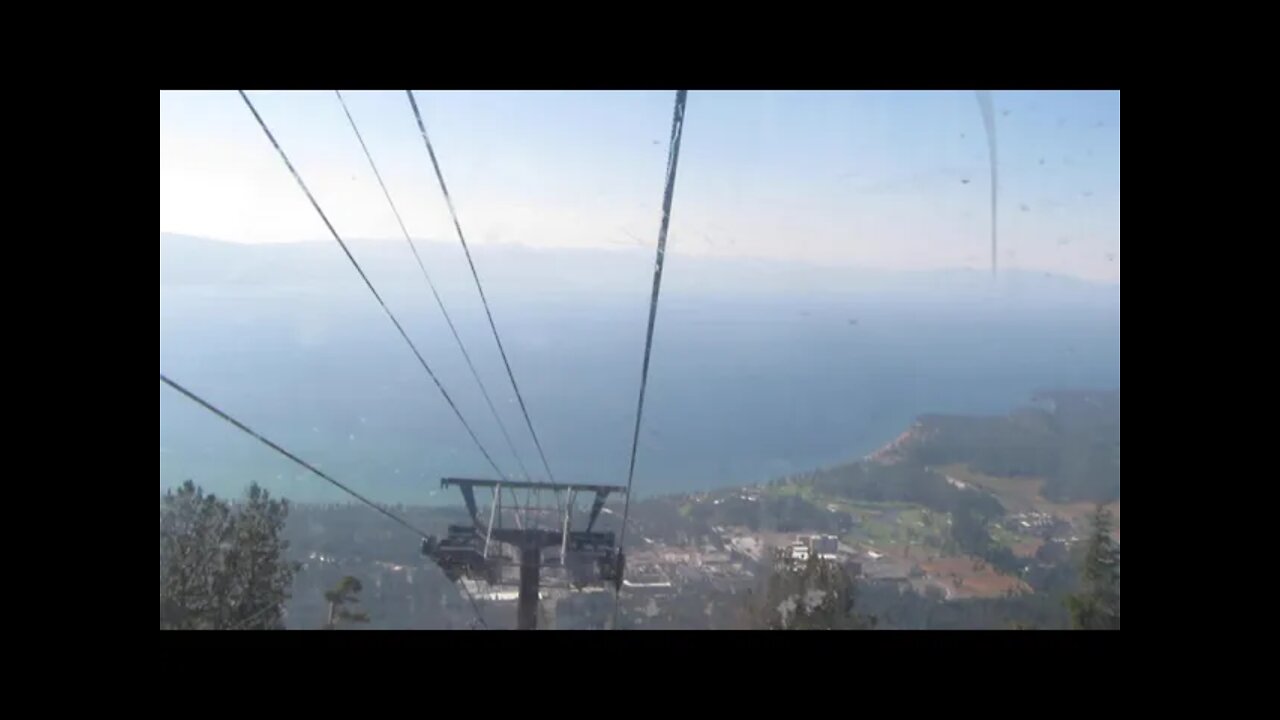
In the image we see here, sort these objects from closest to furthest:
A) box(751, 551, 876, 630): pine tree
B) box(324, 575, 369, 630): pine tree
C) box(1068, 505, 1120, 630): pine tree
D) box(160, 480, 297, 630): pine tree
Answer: box(1068, 505, 1120, 630): pine tree < box(160, 480, 297, 630): pine tree < box(324, 575, 369, 630): pine tree < box(751, 551, 876, 630): pine tree

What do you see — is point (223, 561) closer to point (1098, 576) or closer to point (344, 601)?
point (344, 601)

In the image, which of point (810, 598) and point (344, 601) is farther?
point (810, 598)

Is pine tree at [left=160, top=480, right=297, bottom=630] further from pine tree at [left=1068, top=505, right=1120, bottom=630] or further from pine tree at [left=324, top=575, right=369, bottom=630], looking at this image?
pine tree at [left=1068, top=505, right=1120, bottom=630]

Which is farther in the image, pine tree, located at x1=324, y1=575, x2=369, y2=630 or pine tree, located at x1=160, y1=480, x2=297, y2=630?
pine tree, located at x1=324, y1=575, x2=369, y2=630

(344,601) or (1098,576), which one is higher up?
(1098,576)

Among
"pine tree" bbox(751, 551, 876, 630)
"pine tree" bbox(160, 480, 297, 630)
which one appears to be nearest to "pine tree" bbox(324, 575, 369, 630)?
"pine tree" bbox(160, 480, 297, 630)

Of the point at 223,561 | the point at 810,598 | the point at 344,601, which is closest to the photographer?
the point at 223,561

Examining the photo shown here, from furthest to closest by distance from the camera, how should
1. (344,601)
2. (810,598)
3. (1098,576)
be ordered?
1. (810,598)
2. (344,601)
3. (1098,576)

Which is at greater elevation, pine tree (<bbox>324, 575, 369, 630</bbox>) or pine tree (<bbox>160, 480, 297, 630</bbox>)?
pine tree (<bbox>160, 480, 297, 630</bbox>)

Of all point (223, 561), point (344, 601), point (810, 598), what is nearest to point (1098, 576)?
point (810, 598)
